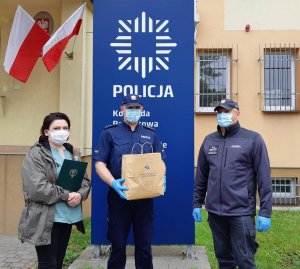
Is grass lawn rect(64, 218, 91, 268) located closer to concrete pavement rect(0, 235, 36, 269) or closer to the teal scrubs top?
concrete pavement rect(0, 235, 36, 269)

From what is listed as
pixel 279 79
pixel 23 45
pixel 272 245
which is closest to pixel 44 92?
pixel 23 45

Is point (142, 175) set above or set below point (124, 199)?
above

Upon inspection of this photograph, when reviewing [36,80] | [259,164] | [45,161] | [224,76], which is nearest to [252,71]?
[224,76]

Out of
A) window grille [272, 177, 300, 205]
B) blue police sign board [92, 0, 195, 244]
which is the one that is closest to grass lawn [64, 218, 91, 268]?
blue police sign board [92, 0, 195, 244]

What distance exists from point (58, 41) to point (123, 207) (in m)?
3.06

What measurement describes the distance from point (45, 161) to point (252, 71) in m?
6.75

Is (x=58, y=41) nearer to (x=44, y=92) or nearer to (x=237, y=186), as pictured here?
(x=44, y=92)

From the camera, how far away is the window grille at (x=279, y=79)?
368 inches

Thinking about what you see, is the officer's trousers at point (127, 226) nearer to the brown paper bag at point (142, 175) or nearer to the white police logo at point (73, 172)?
the brown paper bag at point (142, 175)

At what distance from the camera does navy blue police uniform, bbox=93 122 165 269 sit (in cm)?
392

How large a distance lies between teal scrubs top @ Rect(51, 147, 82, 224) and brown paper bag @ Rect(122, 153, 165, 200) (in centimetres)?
45

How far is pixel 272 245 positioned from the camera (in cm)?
599

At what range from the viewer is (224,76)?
31.3ft

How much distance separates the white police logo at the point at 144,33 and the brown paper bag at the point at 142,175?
154cm
